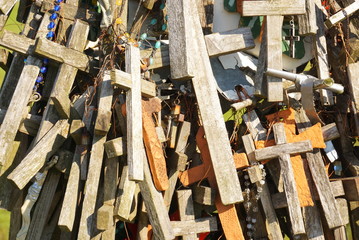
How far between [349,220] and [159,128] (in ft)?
7.26

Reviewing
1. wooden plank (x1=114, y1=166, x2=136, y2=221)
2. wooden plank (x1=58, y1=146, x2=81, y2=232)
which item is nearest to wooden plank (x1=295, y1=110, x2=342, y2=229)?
wooden plank (x1=114, y1=166, x2=136, y2=221)

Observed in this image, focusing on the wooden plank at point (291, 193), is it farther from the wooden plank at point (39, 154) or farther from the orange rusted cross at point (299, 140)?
the wooden plank at point (39, 154)

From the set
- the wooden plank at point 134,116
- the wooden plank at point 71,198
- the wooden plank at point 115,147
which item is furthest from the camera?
the wooden plank at point 71,198

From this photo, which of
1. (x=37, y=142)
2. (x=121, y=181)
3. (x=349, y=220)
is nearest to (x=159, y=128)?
(x=121, y=181)

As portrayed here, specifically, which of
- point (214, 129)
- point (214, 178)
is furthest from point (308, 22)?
point (214, 178)

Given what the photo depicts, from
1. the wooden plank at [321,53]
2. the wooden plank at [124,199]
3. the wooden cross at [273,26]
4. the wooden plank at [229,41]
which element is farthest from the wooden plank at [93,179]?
the wooden plank at [321,53]

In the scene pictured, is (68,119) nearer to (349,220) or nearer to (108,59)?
(108,59)

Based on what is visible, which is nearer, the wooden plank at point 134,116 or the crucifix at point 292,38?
the wooden plank at point 134,116

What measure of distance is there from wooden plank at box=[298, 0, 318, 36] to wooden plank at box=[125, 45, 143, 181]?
1.77m

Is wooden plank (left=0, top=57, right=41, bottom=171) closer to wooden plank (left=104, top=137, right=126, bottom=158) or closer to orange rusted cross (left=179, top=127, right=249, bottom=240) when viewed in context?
wooden plank (left=104, top=137, right=126, bottom=158)

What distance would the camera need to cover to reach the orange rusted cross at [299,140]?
588 cm

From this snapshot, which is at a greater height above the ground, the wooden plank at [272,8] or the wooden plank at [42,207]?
the wooden plank at [272,8]

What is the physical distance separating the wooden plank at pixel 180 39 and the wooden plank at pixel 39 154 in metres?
1.20

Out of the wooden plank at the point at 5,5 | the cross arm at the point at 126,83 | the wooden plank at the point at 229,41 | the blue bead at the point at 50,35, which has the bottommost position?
the cross arm at the point at 126,83
